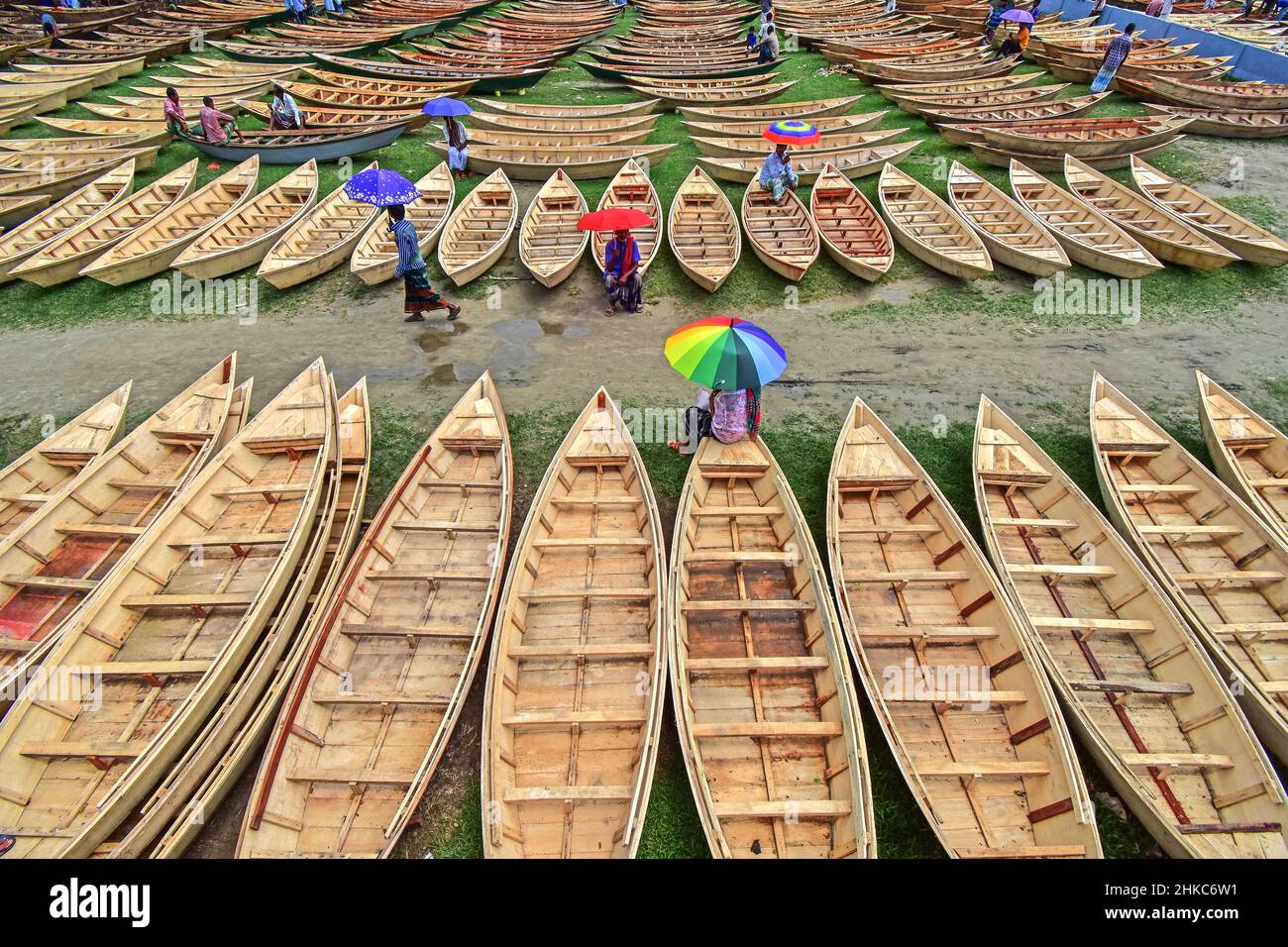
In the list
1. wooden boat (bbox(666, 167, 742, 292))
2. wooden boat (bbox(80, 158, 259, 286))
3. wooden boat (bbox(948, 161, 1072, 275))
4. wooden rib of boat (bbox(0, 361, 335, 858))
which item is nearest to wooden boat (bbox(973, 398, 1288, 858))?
wooden boat (bbox(948, 161, 1072, 275))

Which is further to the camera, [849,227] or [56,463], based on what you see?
[849,227]

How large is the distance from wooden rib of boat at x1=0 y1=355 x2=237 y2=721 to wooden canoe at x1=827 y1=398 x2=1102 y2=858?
9405 millimetres

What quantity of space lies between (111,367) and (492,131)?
14095mm

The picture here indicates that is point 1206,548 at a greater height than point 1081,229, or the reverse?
point 1081,229

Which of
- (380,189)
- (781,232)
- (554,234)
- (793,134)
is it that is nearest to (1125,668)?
(781,232)

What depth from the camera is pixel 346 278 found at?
14.2 m

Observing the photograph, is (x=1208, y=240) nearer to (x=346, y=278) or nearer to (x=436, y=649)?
(x=436, y=649)

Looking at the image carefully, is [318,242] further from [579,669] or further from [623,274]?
[579,669]

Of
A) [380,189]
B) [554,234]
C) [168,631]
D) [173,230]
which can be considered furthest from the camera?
[173,230]

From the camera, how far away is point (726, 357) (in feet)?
24.3

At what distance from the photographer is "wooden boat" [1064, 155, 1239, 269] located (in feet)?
43.6

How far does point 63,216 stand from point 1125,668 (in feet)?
82.9

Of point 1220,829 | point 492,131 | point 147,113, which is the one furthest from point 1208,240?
point 147,113

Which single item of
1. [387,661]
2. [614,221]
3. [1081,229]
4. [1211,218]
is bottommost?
[387,661]
